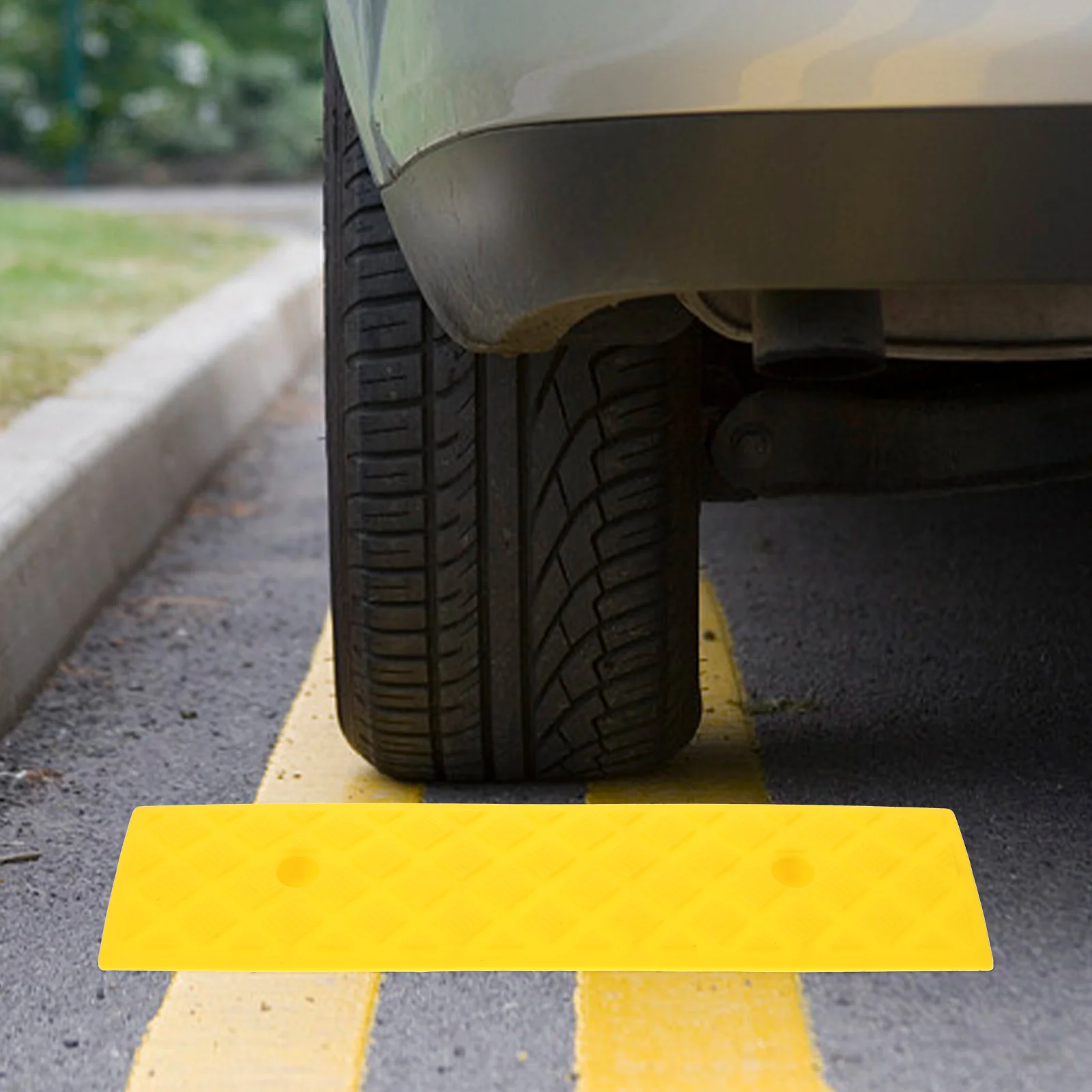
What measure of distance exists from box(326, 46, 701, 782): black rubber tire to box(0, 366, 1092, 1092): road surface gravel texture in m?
0.12

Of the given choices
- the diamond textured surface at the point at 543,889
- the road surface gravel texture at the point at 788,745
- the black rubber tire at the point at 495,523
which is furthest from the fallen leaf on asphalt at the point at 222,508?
the diamond textured surface at the point at 543,889

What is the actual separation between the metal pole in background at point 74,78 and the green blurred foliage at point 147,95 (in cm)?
7

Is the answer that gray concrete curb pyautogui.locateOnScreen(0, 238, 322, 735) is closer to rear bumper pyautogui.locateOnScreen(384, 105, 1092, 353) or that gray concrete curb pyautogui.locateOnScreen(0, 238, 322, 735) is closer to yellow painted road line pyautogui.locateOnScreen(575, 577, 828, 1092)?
yellow painted road line pyautogui.locateOnScreen(575, 577, 828, 1092)

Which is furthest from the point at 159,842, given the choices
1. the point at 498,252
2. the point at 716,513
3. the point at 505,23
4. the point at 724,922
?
the point at 716,513

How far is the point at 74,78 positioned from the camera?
17.5 metres

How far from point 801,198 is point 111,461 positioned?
235cm

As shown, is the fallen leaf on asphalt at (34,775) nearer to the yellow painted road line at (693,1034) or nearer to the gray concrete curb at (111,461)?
the gray concrete curb at (111,461)

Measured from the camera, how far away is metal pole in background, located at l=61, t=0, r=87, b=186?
17.1 m

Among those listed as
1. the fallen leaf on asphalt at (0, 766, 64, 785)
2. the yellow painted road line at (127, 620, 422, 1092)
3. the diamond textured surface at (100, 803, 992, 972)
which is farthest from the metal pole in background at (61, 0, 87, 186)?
the yellow painted road line at (127, 620, 422, 1092)

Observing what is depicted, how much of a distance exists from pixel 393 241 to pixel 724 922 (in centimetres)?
80

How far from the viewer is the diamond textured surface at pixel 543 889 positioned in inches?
78.7

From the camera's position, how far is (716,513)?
14.0 ft

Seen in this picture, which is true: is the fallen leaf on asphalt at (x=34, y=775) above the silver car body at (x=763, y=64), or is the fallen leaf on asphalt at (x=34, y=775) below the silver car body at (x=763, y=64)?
below

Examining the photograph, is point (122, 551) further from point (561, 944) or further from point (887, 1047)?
point (887, 1047)
